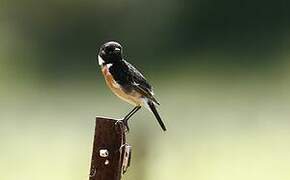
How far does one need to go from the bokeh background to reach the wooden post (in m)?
0.34

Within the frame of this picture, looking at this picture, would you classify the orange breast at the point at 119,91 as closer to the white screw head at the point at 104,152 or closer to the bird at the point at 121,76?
the bird at the point at 121,76

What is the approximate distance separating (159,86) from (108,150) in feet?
1.36

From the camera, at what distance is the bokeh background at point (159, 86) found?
192cm

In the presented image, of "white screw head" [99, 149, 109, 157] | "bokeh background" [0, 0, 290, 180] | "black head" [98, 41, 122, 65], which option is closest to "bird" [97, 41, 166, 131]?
"black head" [98, 41, 122, 65]

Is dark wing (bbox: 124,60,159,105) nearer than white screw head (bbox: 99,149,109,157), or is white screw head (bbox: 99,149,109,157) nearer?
white screw head (bbox: 99,149,109,157)

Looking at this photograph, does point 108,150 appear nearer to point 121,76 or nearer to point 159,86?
point 121,76

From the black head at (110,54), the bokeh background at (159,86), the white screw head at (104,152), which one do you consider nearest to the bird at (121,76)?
the black head at (110,54)

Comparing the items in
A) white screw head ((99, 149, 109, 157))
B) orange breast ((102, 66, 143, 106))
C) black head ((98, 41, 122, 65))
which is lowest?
white screw head ((99, 149, 109, 157))

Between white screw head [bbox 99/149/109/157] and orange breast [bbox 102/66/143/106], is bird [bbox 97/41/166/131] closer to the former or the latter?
orange breast [bbox 102/66/143/106]

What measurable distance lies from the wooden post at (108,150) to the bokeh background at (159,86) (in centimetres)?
34

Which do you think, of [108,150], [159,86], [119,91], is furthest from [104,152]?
[159,86]

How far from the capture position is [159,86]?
80.0 inches

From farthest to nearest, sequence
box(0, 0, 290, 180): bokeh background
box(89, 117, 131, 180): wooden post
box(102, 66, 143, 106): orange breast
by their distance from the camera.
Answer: box(0, 0, 290, 180): bokeh background
box(102, 66, 143, 106): orange breast
box(89, 117, 131, 180): wooden post

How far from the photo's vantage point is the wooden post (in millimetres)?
1684
